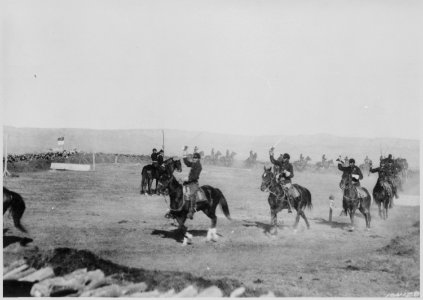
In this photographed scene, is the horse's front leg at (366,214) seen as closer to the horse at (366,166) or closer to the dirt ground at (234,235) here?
the dirt ground at (234,235)

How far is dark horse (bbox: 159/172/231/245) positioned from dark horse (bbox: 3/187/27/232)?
2.57 meters

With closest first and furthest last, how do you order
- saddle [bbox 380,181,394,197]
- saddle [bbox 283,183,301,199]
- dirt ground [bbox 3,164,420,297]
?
dirt ground [bbox 3,164,420,297] < saddle [bbox 283,183,301,199] < saddle [bbox 380,181,394,197]

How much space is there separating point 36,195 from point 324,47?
19.9ft

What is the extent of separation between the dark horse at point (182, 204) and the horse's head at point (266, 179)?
92 cm

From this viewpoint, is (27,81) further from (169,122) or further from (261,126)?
(261,126)

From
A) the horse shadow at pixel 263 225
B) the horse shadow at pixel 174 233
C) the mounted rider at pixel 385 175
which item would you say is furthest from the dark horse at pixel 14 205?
the mounted rider at pixel 385 175

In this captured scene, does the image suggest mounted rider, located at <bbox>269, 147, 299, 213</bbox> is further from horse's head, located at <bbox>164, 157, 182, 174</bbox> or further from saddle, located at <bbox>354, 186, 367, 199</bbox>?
horse's head, located at <bbox>164, 157, 182, 174</bbox>

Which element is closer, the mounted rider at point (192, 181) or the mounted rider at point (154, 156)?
the mounted rider at point (192, 181)

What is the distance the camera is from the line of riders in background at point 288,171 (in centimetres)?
1030

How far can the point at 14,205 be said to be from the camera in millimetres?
10203

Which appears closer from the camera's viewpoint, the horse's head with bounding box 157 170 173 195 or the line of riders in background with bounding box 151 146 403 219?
the horse's head with bounding box 157 170 173 195

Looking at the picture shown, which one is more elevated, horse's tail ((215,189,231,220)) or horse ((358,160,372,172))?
horse ((358,160,372,172))

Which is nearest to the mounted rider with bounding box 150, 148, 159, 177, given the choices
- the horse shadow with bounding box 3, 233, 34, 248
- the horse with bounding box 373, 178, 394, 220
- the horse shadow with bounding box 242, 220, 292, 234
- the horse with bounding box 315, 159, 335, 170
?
the horse shadow with bounding box 242, 220, 292, 234

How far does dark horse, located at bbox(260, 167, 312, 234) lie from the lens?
1039cm
